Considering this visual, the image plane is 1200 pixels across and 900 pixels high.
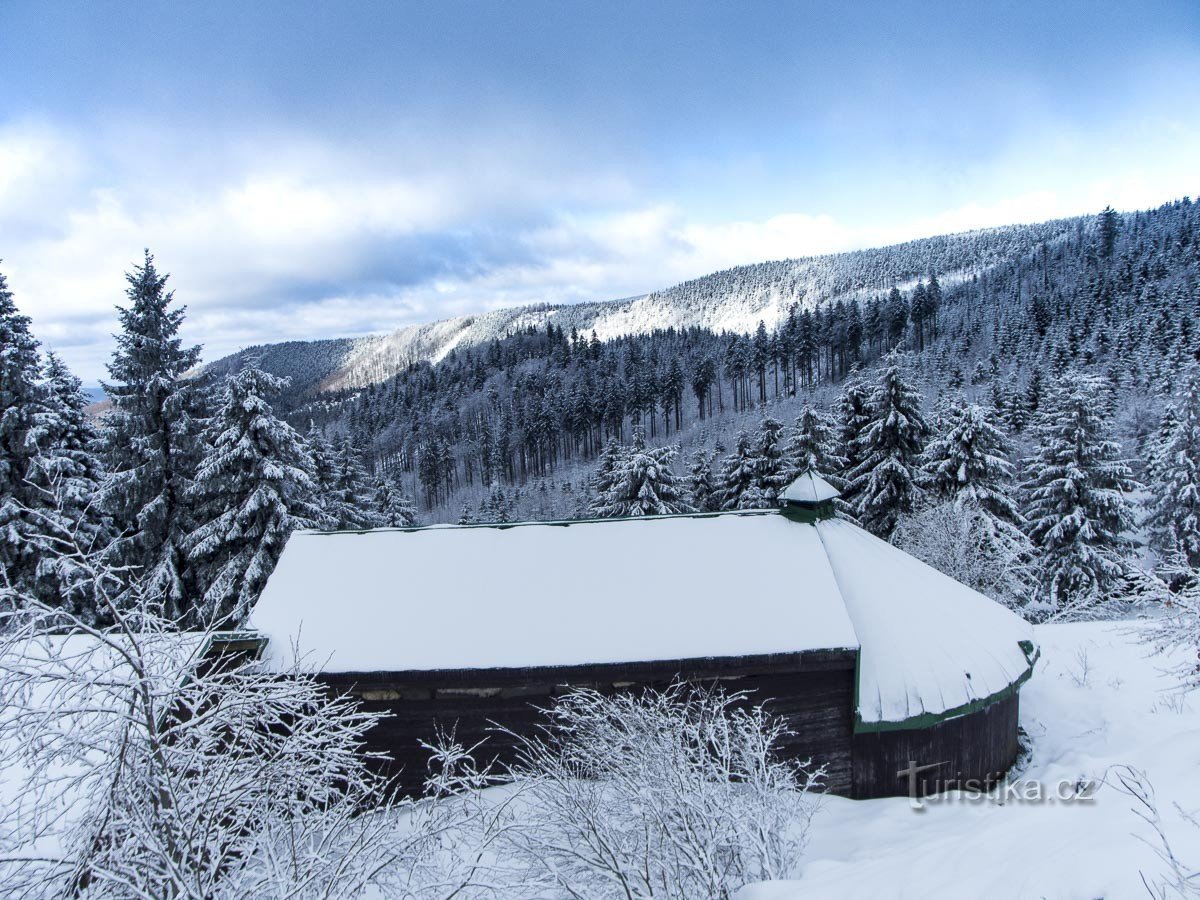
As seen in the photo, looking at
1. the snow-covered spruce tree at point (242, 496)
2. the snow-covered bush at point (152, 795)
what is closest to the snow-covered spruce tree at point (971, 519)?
the snow-covered bush at point (152, 795)

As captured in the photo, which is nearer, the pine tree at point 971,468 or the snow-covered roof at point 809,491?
the snow-covered roof at point 809,491

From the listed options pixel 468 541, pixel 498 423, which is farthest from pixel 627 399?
pixel 468 541

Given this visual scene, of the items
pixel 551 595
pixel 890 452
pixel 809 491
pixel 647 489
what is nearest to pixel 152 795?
pixel 551 595

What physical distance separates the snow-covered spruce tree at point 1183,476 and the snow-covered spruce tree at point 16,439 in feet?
142

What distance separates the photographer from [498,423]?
11312 centimetres

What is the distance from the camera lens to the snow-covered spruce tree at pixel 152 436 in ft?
64.8

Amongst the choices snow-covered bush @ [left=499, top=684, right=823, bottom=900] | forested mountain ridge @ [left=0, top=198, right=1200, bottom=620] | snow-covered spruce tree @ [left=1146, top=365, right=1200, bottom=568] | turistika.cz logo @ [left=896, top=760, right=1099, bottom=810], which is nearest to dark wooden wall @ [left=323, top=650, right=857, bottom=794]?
turistika.cz logo @ [left=896, top=760, right=1099, bottom=810]

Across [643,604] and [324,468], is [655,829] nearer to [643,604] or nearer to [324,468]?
[643,604]

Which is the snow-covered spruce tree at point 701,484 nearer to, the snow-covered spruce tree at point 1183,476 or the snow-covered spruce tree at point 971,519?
the snow-covered spruce tree at point 971,519

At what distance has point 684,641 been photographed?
34.7 feet

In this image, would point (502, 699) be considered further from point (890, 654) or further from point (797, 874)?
point (890, 654)

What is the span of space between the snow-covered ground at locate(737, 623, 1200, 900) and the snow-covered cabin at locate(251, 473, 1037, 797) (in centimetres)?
117

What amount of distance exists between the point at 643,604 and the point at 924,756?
5.70m

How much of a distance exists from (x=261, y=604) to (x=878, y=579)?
1217 cm
